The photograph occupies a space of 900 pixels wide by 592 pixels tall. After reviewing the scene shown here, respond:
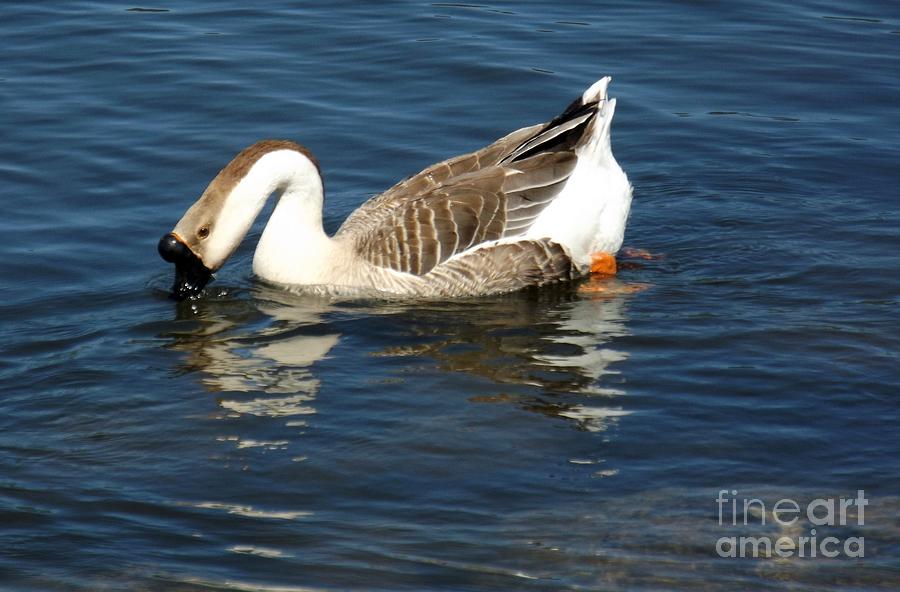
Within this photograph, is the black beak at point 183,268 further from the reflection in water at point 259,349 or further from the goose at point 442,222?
the reflection in water at point 259,349

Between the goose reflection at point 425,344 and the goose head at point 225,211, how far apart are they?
1.05 ft

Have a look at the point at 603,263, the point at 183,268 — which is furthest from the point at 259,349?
the point at 603,263

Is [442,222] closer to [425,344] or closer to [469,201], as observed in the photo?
[469,201]

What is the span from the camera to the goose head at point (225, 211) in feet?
29.5

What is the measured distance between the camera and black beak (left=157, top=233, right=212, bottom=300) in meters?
8.91

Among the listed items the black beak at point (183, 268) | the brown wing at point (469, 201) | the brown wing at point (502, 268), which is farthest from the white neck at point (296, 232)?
the brown wing at point (502, 268)

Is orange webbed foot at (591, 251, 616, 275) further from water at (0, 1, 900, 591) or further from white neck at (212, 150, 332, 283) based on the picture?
white neck at (212, 150, 332, 283)

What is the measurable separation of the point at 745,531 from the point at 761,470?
64 centimetres

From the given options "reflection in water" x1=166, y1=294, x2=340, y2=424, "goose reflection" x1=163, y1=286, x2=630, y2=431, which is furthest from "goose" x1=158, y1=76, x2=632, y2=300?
"reflection in water" x1=166, y1=294, x2=340, y2=424

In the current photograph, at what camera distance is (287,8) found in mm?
16062

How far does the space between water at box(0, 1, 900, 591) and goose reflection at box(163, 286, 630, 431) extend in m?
0.03

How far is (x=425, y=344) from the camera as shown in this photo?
848 centimetres

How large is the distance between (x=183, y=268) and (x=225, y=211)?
19.9 inches

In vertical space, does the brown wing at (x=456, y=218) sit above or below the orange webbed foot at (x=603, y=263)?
above
